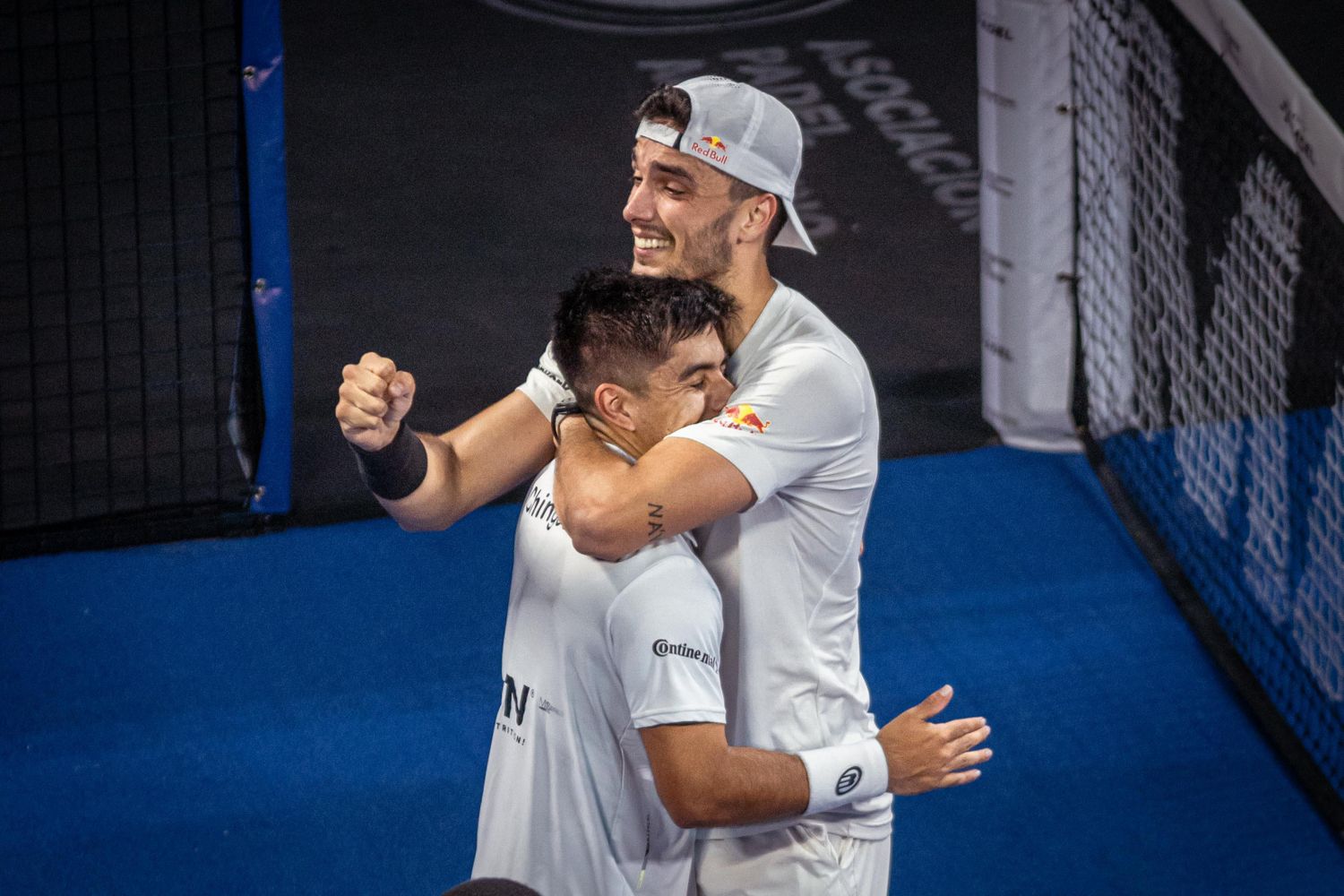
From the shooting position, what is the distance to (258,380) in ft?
18.6

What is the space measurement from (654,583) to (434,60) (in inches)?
251

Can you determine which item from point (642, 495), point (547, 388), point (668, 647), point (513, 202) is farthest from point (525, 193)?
point (668, 647)

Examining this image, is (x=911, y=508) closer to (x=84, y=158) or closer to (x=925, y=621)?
(x=925, y=621)

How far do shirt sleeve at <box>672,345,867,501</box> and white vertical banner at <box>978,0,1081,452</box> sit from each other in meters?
3.16

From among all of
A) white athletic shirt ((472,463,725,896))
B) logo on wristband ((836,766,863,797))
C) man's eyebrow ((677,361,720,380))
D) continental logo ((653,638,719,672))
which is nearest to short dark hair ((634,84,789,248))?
man's eyebrow ((677,361,720,380))

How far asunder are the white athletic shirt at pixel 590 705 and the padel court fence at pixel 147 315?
294 cm

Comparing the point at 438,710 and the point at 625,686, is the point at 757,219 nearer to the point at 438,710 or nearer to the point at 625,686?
the point at 625,686

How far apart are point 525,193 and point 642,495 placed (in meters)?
5.07

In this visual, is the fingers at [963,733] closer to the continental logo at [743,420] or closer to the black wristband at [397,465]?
the continental logo at [743,420]

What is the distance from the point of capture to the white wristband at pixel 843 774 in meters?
2.75

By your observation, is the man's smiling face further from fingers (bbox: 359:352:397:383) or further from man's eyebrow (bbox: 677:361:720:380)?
fingers (bbox: 359:352:397:383)

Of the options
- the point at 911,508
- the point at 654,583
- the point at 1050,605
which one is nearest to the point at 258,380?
the point at 911,508

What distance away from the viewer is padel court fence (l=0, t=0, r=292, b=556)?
5387 mm

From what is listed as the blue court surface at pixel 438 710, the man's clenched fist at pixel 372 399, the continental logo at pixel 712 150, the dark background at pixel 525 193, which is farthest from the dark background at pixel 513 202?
the continental logo at pixel 712 150
